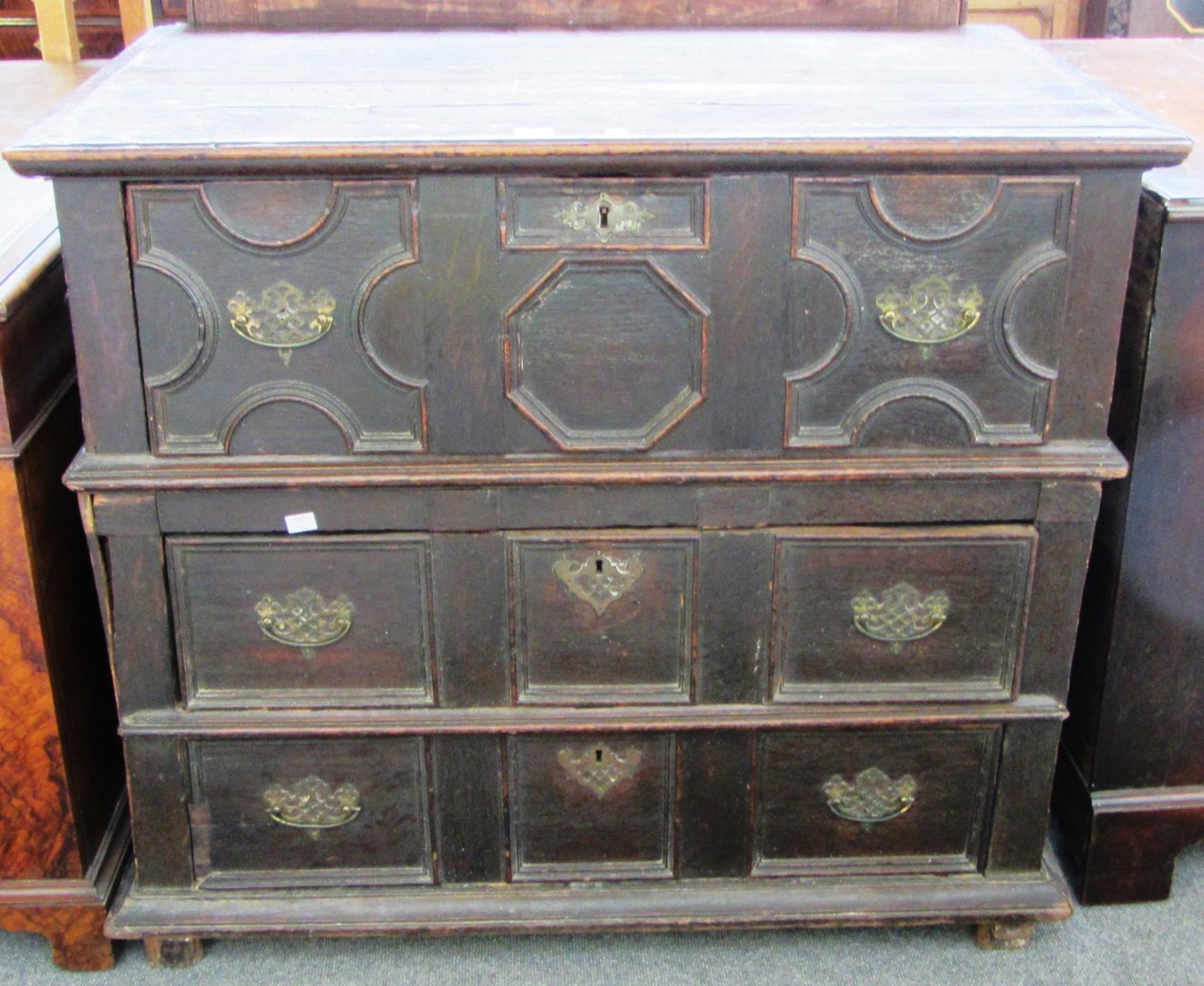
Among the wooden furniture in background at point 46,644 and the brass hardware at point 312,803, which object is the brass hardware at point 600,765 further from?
the wooden furniture in background at point 46,644

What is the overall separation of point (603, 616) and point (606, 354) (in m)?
0.35

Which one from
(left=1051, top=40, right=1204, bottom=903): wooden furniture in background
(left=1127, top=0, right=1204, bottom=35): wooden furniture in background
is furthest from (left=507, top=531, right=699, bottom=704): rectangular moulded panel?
(left=1127, top=0, right=1204, bottom=35): wooden furniture in background

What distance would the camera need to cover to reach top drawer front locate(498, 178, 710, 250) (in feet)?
5.10

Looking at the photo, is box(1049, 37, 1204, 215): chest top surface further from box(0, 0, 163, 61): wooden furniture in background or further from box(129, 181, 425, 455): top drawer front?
box(0, 0, 163, 61): wooden furniture in background

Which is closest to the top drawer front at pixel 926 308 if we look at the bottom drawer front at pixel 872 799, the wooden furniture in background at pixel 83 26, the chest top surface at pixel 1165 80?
the chest top surface at pixel 1165 80

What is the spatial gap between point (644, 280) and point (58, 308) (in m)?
0.81

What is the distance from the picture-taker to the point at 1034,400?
1684 millimetres

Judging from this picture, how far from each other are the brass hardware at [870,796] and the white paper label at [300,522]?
780 millimetres

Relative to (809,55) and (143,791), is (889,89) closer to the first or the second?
(809,55)

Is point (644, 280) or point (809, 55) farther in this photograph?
point (809, 55)

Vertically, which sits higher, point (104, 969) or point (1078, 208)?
point (1078, 208)

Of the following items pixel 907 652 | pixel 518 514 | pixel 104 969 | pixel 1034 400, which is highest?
pixel 1034 400

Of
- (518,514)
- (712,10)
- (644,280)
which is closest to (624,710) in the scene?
(518,514)

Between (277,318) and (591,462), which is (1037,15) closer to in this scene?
(591,462)
